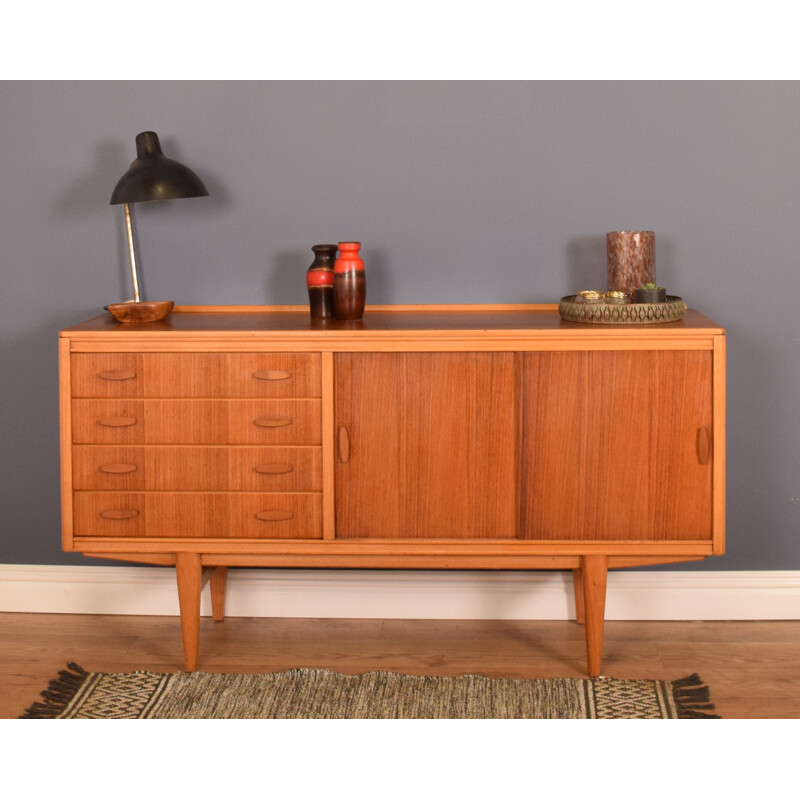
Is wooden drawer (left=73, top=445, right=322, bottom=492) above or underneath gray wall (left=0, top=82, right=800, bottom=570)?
underneath

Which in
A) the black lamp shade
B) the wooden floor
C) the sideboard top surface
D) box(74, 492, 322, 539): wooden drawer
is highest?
the black lamp shade

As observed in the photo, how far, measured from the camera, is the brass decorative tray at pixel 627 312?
259 centimetres

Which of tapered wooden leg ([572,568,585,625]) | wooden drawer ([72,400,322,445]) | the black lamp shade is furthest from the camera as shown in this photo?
tapered wooden leg ([572,568,585,625])

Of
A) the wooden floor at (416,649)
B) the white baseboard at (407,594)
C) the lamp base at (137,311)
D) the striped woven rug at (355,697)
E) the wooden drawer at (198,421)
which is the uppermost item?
the lamp base at (137,311)

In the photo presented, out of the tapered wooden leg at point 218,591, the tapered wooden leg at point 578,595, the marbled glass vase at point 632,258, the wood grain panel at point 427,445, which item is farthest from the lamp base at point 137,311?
the tapered wooden leg at point 578,595

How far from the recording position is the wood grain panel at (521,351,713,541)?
2553 millimetres

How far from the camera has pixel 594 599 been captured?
2654 millimetres

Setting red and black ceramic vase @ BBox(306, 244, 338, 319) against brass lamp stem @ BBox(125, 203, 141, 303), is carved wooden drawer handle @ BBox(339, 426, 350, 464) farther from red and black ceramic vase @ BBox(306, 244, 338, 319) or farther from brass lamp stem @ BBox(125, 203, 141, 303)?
brass lamp stem @ BBox(125, 203, 141, 303)

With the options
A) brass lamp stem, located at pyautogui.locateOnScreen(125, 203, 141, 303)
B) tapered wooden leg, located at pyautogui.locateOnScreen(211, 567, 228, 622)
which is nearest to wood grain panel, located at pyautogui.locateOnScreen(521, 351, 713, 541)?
tapered wooden leg, located at pyautogui.locateOnScreen(211, 567, 228, 622)

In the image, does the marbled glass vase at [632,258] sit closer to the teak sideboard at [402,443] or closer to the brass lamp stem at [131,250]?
the teak sideboard at [402,443]

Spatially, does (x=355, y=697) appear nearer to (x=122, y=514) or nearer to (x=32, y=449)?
(x=122, y=514)

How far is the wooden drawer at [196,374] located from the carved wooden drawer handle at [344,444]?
11 centimetres

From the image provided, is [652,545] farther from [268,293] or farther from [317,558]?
[268,293]

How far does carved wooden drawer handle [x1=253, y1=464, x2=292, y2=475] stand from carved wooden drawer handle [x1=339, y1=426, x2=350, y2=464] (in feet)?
0.44
